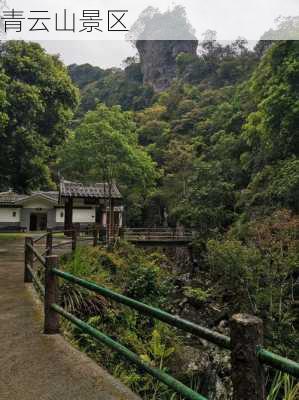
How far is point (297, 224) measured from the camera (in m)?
15.3

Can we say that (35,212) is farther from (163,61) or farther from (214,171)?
(163,61)

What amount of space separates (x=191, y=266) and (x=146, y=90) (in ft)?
143

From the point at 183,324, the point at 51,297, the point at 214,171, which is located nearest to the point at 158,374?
the point at 183,324

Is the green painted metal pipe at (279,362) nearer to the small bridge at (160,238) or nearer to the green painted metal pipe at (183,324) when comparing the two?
the green painted metal pipe at (183,324)

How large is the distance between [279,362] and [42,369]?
8.18 feet

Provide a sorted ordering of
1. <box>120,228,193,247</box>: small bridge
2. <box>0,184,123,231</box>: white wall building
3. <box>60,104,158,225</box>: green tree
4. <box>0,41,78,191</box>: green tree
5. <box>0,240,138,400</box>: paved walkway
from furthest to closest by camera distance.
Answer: <box>0,184,123,231</box>: white wall building
<box>120,228,193,247</box>: small bridge
<box>60,104,158,225</box>: green tree
<box>0,41,78,191</box>: green tree
<box>0,240,138,400</box>: paved walkway

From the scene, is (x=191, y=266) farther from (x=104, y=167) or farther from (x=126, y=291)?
(x=126, y=291)

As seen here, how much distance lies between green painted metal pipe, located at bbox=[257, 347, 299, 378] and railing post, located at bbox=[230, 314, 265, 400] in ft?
0.10

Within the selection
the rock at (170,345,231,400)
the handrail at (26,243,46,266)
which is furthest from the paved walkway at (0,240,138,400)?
the rock at (170,345,231,400)

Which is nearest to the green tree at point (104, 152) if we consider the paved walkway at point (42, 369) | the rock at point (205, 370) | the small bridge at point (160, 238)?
the small bridge at point (160, 238)

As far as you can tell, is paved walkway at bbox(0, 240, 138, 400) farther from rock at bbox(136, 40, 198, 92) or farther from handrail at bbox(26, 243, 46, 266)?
rock at bbox(136, 40, 198, 92)

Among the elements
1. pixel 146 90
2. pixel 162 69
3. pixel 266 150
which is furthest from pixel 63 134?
pixel 162 69

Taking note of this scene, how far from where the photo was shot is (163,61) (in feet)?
218

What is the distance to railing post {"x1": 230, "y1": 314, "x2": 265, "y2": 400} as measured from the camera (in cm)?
177
